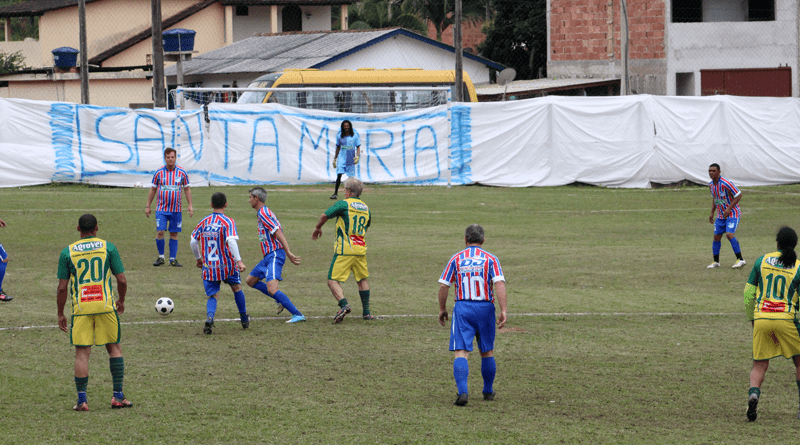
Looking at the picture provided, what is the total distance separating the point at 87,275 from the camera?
7312 mm

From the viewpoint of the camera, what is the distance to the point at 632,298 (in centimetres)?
1240

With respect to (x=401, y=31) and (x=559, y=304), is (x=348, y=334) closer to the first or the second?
(x=559, y=304)

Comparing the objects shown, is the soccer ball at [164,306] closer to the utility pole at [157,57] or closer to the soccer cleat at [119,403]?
the soccer cleat at [119,403]

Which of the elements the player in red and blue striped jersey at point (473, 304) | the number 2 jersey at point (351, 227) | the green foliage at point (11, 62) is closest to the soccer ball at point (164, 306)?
the number 2 jersey at point (351, 227)

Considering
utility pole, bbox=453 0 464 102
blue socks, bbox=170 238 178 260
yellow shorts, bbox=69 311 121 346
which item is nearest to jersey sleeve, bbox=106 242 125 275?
yellow shorts, bbox=69 311 121 346

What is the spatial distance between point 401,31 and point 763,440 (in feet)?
120

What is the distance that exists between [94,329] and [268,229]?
12.0ft

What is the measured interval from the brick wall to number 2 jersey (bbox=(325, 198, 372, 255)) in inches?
1272

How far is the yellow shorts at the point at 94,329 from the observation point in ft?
24.0

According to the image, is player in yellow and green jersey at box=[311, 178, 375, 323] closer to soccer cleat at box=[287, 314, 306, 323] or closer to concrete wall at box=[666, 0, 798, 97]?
soccer cleat at box=[287, 314, 306, 323]

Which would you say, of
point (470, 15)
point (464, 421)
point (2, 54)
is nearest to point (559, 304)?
point (464, 421)

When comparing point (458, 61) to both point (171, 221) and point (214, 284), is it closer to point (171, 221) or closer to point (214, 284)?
point (171, 221)

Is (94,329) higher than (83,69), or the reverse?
(83,69)

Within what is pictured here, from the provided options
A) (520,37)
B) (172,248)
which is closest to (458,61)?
(172,248)
